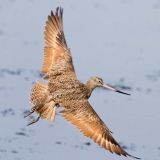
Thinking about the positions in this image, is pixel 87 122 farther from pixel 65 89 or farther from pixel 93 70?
pixel 93 70

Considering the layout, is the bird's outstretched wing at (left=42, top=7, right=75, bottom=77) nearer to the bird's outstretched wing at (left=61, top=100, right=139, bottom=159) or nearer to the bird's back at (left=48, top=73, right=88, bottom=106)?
the bird's back at (left=48, top=73, right=88, bottom=106)

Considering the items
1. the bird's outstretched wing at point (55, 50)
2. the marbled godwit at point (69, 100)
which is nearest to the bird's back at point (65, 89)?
the marbled godwit at point (69, 100)

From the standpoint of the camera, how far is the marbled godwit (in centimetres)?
825

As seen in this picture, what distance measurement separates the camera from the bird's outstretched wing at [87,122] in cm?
822

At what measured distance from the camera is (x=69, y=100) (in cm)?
843

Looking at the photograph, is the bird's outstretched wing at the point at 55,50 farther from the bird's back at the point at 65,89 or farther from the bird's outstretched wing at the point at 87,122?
the bird's outstretched wing at the point at 87,122

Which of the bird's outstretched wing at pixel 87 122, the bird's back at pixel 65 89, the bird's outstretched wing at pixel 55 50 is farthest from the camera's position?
the bird's outstretched wing at pixel 55 50

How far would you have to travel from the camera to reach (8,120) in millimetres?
10703

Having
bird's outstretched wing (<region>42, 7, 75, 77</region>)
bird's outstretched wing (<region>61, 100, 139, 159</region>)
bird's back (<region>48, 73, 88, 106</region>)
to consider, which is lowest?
bird's outstretched wing (<region>61, 100, 139, 159</region>)

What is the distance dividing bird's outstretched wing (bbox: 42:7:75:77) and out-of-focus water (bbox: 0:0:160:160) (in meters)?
1.05

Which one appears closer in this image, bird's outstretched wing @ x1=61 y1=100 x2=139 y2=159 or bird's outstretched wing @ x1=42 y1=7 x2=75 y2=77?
bird's outstretched wing @ x1=61 y1=100 x2=139 y2=159

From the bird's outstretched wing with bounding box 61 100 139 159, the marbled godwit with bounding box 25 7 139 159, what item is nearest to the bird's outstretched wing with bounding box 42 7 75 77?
the marbled godwit with bounding box 25 7 139 159

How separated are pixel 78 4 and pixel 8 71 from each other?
4791mm

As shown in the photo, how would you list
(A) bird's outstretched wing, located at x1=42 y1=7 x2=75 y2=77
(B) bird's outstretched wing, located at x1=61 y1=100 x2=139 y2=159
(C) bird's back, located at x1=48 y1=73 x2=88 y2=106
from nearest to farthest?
(B) bird's outstretched wing, located at x1=61 y1=100 x2=139 y2=159
(C) bird's back, located at x1=48 y1=73 x2=88 y2=106
(A) bird's outstretched wing, located at x1=42 y1=7 x2=75 y2=77
